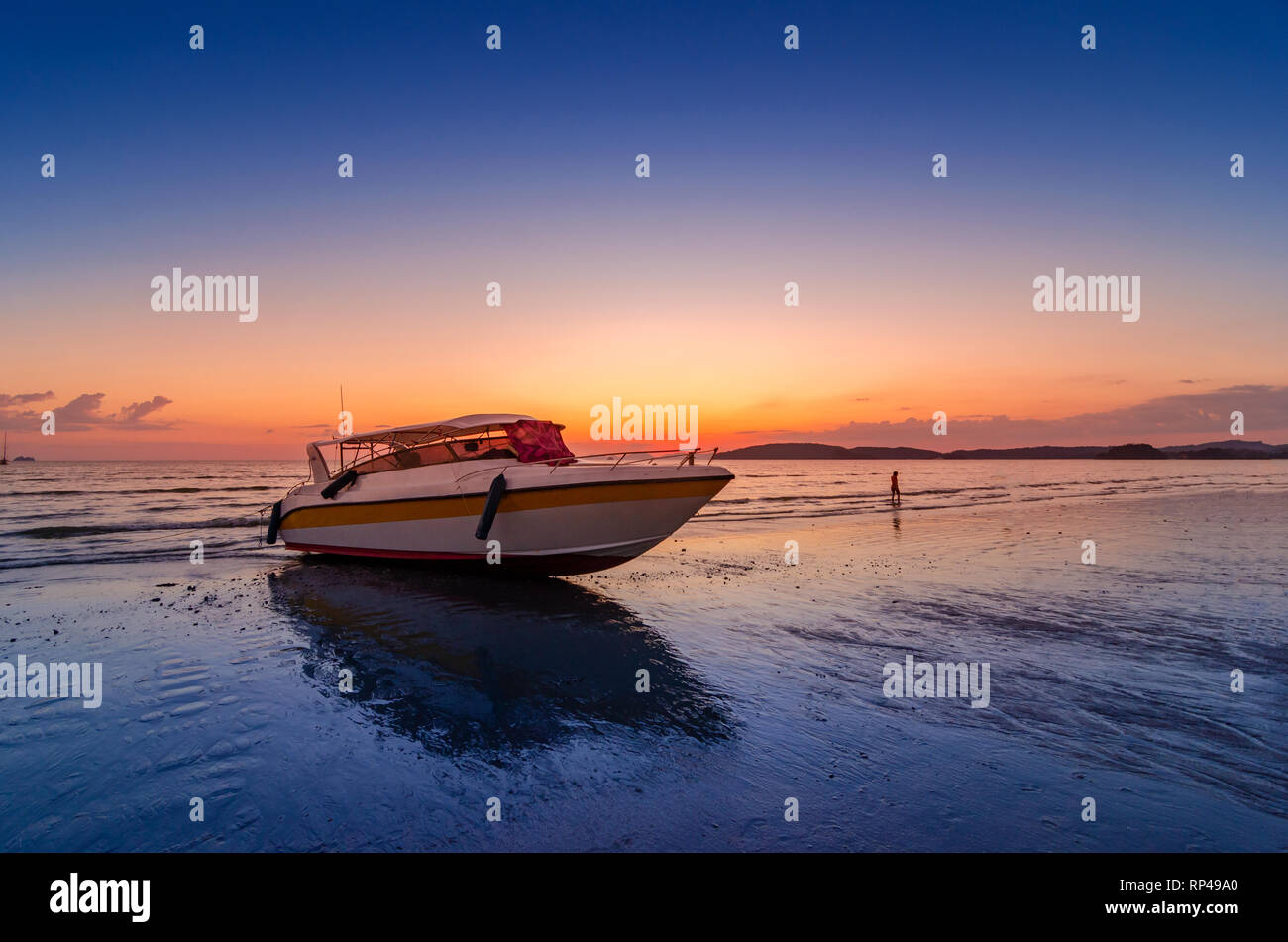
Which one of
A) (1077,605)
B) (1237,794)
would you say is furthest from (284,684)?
(1077,605)

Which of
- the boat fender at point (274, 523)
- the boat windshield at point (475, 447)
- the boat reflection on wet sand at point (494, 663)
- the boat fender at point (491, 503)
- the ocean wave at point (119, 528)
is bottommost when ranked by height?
the boat reflection on wet sand at point (494, 663)

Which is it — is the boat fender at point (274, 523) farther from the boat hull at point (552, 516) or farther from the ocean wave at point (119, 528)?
the ocean wave at point (119, 528)

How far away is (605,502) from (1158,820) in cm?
867

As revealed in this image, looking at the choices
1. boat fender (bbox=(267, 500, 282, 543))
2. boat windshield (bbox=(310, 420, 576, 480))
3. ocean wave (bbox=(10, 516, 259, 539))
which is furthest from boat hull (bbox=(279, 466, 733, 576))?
ocean wave (bbox=(10, 516, 259, 539))

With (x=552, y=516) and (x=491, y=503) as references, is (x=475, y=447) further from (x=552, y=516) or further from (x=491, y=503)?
(x=552, y=516)

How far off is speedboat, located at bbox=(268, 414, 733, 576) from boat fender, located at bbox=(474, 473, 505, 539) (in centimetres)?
2

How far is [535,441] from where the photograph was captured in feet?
43.0

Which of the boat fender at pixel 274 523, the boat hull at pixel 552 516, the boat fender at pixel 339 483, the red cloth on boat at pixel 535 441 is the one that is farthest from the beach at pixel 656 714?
the boat fender at pixel 274 523

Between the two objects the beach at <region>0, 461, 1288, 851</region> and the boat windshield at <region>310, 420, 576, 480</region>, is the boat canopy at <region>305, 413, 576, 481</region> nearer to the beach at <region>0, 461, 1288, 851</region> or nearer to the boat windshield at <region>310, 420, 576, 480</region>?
the boat windshield at <region>310, 420, 576, 480</region>

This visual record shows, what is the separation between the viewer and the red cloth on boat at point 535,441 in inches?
504

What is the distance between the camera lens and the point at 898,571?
45.9 feet

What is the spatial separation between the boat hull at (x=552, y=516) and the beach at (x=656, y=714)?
0.67 meters

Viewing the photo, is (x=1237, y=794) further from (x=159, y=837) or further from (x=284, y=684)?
(x=284, y=684)

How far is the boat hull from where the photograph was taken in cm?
1152
